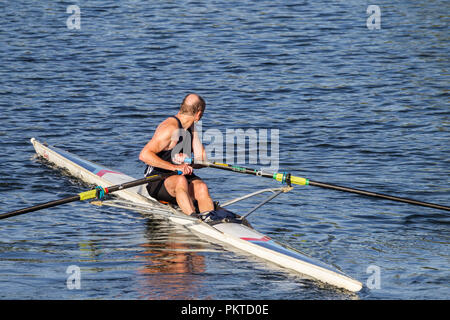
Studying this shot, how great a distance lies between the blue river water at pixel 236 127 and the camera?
1033 cm

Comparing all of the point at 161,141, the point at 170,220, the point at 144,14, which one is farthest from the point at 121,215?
the point at 144,14

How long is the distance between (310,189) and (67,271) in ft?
20.3

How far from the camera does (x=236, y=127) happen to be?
19.5 metres

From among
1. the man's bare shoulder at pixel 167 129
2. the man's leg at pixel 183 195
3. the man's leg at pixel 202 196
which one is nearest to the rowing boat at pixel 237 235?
the man's leg at pixel 183 195

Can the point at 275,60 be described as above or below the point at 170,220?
above

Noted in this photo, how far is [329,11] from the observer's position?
1316 inches

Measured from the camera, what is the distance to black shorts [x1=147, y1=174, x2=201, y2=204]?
12.0m

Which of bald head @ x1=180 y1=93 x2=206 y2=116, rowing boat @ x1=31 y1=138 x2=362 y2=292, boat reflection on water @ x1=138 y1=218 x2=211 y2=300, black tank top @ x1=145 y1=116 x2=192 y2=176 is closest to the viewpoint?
boat reflection on water @ x1=138 y1=218 x2=211 y2=300

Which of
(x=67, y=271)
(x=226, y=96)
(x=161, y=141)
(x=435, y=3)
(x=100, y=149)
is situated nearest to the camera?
(x=67, y=271)

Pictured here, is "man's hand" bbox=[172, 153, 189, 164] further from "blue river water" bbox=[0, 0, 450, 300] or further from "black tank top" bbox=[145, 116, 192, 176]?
"blue river water" bbox=[0, 0, 450, 300]

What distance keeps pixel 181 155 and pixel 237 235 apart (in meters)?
1.81

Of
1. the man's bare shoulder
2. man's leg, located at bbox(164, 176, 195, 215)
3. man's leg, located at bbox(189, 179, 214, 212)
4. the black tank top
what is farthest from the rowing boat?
the man's bare shoulder

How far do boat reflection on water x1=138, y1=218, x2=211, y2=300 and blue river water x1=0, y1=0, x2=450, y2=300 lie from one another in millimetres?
40

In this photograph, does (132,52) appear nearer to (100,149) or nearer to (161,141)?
(100,149)
